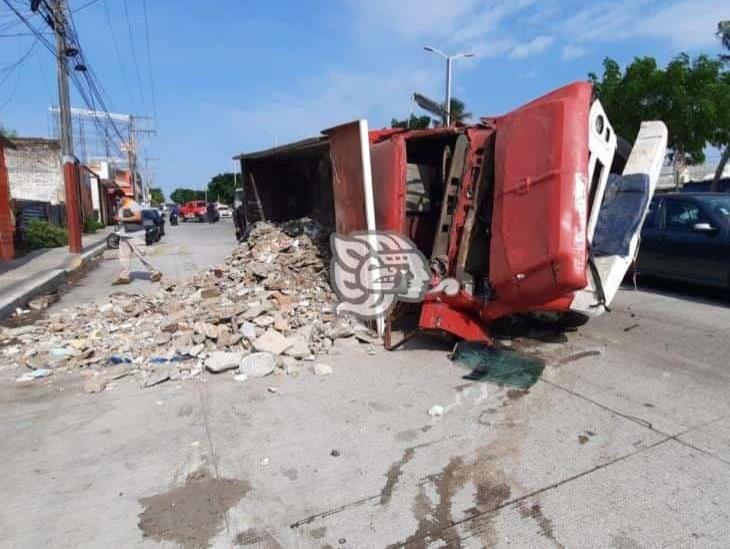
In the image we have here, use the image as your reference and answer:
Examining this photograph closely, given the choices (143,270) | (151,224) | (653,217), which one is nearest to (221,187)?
(151,224)

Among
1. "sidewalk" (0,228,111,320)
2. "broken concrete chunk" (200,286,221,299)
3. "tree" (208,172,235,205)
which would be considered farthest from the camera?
"tree" (208,172,235,205)

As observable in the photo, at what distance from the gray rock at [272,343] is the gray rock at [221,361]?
8.3 inches

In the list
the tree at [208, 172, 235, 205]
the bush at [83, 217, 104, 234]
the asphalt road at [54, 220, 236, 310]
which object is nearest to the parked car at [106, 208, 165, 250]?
the asphalt road at [54, 220, 236, 310]

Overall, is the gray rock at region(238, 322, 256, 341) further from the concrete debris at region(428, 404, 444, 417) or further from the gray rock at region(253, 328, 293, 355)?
the concrete debris at region(428, 404, 444, 417)

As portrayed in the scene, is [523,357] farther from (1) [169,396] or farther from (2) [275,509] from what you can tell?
(1) [169,396]

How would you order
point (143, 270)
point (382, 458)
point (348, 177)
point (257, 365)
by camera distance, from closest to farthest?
point (382, 458) → point (257, 365) → point (348, 177) → point (143, 270)

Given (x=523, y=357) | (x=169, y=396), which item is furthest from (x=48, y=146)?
(x=523, y=357)

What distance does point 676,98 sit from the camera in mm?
14289

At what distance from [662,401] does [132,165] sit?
4839cm

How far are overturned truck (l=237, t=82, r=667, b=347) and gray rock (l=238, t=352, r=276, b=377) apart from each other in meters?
1.22

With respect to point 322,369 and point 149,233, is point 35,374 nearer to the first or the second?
point 322,369

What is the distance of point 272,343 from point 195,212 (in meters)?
41.5

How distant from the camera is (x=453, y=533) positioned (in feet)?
7.39

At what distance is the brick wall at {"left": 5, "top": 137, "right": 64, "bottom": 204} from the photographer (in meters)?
21.8
